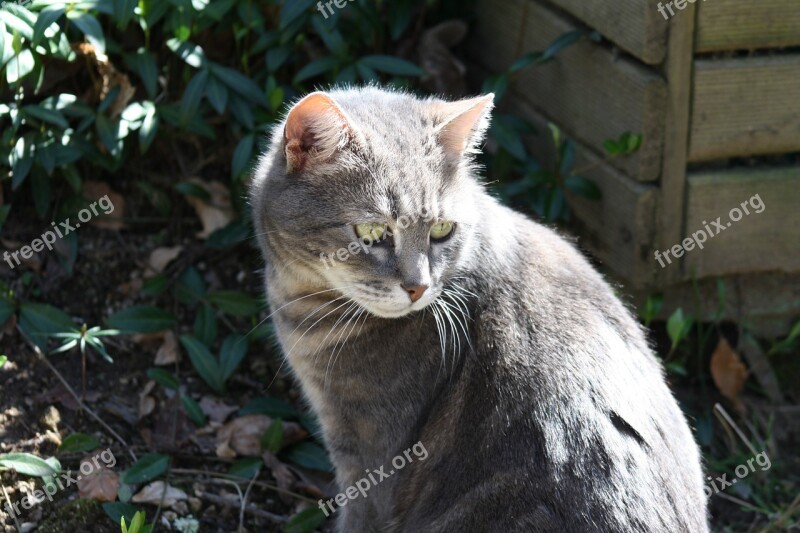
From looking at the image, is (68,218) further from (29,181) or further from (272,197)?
(272,197)

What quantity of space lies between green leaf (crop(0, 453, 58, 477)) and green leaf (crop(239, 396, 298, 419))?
0.75 m

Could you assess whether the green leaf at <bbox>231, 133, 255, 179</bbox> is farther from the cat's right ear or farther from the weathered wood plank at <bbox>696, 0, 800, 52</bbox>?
the weathered wood plank at <bbox>696, 0, 800, 52</bbox>

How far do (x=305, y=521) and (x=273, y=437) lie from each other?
0.37 meters

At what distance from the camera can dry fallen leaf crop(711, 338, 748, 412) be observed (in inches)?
157

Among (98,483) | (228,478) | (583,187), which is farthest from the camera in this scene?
(583,187)

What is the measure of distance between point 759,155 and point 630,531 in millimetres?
1871

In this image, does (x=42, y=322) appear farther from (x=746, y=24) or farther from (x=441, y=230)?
(x=746, y=24)

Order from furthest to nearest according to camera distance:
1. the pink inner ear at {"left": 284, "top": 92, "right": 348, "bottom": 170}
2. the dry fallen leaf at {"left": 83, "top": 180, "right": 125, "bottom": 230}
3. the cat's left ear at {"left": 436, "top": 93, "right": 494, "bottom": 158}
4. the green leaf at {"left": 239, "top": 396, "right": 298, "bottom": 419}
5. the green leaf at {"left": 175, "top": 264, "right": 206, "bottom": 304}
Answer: the dry fallen leaf at {"left": 83, "top": 180, "right": 125, "bottom": 230} < the green leaf at {"left": 175, "top": 264, "right": 206, "bottom": 304} < the green leaf at {"left": 239, "top": 396, "right": 298, "bottom": 419} < the cat's left ear at {"left": 436, "top": 93, "right": 494, "bottom": 158} < the pink inner ear at {"left": 284, "top": 92, "right": 348, "bottom": 170}

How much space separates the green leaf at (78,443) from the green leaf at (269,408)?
1.88 ft

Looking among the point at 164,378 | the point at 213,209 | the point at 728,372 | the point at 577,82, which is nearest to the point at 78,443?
the point at 164,378

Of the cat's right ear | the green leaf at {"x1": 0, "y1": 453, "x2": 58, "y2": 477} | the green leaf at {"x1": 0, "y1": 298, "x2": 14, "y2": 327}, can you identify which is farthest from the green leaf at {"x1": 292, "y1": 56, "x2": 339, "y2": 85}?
the green leaf at {"x1": 0, "y1": 453, "x2": 58, "y2": 477}

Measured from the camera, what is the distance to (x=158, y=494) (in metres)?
3.27

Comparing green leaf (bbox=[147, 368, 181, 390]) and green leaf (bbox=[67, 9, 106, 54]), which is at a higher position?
Result: green leaf (bbox=[67, 9, 106, 54])

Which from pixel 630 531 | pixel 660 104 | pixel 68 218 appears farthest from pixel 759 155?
pixel 68 218
